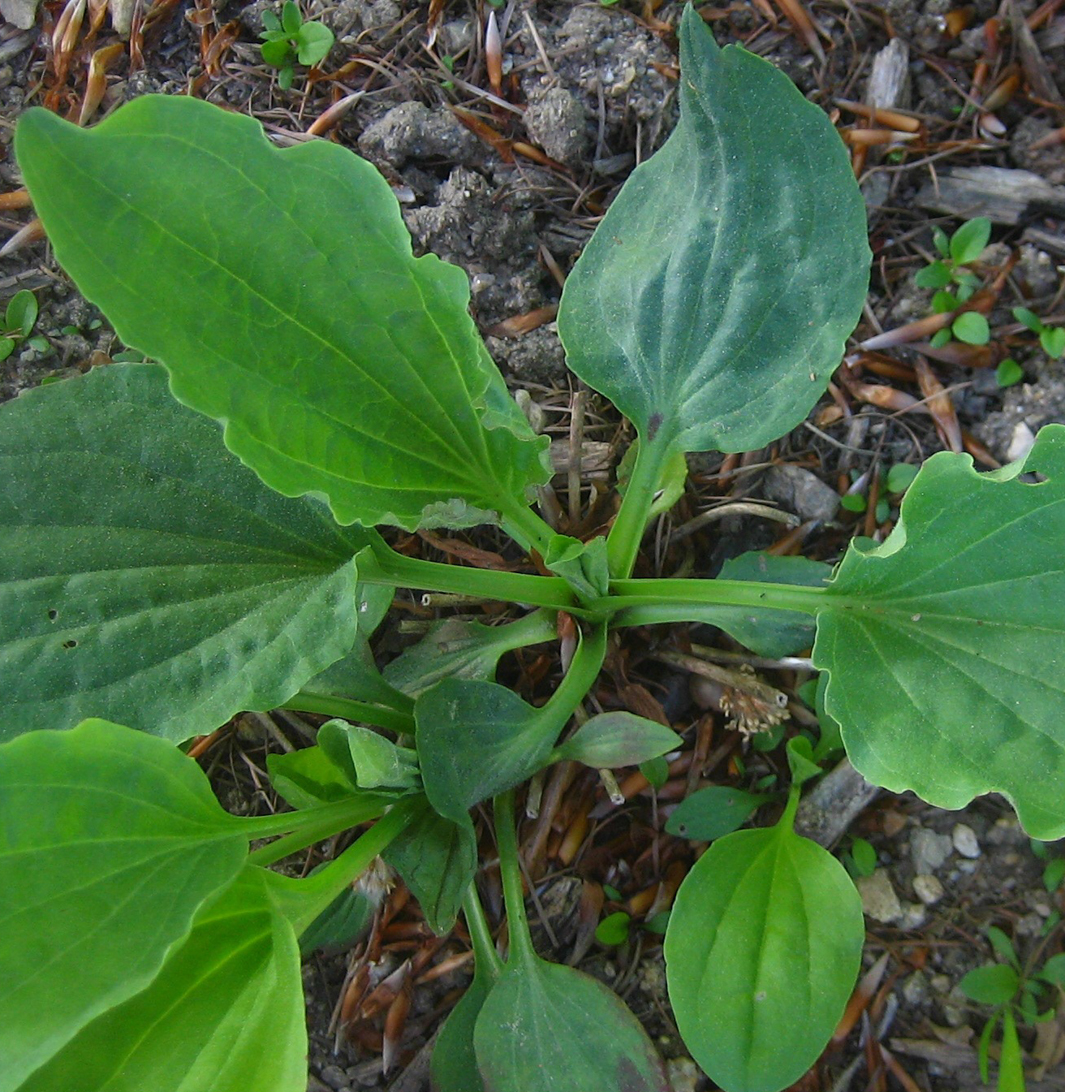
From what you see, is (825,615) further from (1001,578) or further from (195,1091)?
(195,1091)

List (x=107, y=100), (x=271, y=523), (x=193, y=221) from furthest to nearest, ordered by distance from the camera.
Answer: (x=107, y=100), (x=271, y=523), (x=193, y=221)

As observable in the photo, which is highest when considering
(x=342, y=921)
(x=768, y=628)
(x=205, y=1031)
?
(x=205, y=1031)

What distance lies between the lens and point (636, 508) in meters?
1.59

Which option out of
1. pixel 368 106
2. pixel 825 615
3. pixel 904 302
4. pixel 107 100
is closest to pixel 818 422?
pixel 904 302

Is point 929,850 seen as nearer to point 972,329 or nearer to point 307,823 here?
point 972,329

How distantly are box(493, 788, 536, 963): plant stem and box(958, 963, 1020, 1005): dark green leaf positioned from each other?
795 mm

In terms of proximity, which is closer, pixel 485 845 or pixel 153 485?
pixel 153 485

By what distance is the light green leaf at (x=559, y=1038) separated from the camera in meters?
1.44

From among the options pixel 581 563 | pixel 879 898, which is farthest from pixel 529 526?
pixel 879 898

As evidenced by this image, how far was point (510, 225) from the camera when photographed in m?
1.88

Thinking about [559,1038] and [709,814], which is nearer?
[559,1038]

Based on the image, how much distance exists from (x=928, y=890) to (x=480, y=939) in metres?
0.85

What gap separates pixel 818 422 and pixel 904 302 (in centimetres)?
31

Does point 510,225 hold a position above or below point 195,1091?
above
